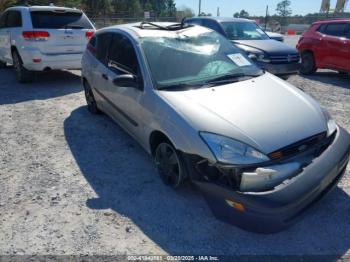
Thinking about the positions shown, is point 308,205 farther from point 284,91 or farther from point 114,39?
point 114,39

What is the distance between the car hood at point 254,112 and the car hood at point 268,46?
4831mm

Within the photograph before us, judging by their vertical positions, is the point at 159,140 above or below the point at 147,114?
below

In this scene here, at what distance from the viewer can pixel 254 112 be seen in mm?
3092

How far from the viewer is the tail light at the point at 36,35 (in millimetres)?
7510

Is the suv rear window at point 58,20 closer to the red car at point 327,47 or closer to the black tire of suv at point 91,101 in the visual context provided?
the black tire of suv at point 91,101

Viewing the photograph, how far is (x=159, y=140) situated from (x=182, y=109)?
600mm

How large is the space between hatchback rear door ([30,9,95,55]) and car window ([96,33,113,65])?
269cm

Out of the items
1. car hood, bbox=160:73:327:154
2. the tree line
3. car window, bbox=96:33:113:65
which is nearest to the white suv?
car window, bbox=96:33:113:65

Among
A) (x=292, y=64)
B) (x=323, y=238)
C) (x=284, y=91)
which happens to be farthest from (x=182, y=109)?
(x=292, y=64)

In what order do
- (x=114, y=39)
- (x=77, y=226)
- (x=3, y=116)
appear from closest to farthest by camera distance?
(x=77, y=226)
(x=114, y=39)
(x=3, y=116)

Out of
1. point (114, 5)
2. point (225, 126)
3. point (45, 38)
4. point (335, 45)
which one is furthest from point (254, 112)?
point (114, 5)

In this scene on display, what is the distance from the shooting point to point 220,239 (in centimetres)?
288

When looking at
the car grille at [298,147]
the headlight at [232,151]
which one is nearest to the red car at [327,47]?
the car grille at [298,147]

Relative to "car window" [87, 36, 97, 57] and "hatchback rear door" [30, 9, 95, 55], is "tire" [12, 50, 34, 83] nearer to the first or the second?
"hatchback rear door" [30, 9, 95, 55]
